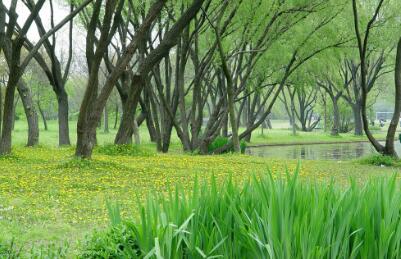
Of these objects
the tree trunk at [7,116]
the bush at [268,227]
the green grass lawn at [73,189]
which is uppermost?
the tree trunk at [7,116]

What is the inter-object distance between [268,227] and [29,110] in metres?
20.9

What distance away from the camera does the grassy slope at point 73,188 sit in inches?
273

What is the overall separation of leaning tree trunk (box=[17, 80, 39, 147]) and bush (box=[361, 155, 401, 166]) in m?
13.4

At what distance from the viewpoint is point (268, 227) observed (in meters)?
3.48

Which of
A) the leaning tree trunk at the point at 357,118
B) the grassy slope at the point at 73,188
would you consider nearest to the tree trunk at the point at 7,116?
the grassy slope at the point at 73,188

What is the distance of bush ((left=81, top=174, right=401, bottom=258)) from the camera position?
136 inches

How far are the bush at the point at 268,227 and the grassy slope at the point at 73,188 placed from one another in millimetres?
324

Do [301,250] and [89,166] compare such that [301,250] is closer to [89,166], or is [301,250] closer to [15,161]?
[89,166]

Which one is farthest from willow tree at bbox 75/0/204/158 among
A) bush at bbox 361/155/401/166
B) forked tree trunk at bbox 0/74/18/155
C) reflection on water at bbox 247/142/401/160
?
reflection on water at bbox 247/142/401/160

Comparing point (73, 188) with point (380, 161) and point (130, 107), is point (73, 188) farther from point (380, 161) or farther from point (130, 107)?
point (380, 161)

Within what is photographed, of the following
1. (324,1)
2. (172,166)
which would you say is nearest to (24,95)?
(172,166)

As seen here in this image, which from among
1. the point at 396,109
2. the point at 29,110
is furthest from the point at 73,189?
the point at 29,110

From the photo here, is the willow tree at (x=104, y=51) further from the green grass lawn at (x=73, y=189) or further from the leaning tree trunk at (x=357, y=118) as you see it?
the leaning tree trunk at (x=357, y=118)

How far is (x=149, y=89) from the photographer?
25.1 metres
